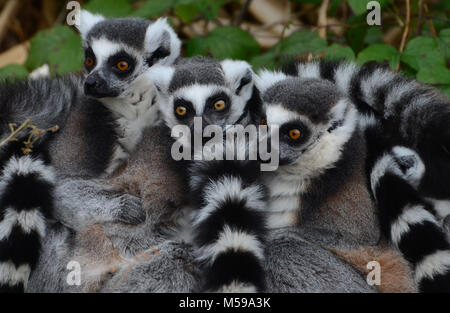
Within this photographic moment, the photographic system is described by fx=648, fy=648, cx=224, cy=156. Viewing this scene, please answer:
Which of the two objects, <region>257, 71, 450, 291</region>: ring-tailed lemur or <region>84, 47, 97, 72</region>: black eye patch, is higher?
<region>84, 47, 97, 72</region>: black eye patch

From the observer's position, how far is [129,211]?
3.75 metres

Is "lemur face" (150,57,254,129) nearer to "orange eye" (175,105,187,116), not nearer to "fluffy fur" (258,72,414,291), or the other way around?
"orange eye" (175,105,187,116)

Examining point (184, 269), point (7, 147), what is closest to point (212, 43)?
point (7, 147)

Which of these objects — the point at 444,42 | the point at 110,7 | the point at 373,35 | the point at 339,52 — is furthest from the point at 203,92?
the point at 373,35

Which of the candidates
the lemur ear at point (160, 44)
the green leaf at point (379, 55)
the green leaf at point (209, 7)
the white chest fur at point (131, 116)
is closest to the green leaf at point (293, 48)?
the green leaf at point (379, 55)

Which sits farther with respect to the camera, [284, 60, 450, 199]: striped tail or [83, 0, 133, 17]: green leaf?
[83, 0, 133, 17]: green leaf

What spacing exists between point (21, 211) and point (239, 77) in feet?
5.05

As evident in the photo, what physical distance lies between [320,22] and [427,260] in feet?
11.5

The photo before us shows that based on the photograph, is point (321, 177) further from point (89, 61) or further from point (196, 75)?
point (89, 61)

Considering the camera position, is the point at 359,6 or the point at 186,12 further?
the point at 186,12

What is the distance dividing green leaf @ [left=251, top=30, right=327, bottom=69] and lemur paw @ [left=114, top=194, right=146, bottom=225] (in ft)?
6.49

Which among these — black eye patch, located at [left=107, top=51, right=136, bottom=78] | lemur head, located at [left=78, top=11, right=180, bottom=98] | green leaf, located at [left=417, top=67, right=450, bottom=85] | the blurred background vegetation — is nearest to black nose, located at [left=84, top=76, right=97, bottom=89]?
lemur head, located at [left=78, top=11, right=180, bottom=98]

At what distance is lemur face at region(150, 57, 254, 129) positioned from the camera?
12.7 feet

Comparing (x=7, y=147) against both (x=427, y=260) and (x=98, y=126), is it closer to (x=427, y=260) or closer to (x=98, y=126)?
(x=98, y=126)
